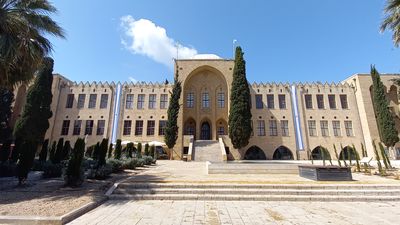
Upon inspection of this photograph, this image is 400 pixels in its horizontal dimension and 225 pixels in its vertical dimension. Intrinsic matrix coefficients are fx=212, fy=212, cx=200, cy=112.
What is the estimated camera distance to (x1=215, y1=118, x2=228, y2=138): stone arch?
30.3m

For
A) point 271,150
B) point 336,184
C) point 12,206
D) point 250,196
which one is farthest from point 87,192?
point 271,150

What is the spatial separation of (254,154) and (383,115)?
52.7 ft

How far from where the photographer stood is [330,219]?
17.2ft

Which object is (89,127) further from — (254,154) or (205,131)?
(254,154)

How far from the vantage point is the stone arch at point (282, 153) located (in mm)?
28734

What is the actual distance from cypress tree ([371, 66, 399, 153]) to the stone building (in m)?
1.45

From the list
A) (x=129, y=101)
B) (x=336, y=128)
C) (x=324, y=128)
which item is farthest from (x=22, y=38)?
(x=336, y=128)

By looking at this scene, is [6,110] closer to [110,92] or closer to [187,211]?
[110,92]

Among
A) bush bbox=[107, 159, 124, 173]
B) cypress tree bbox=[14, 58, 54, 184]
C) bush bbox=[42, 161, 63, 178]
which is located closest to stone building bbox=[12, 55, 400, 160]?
cypress tree bbox=[14, 58, 54, 184]

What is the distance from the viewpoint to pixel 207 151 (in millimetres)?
24344

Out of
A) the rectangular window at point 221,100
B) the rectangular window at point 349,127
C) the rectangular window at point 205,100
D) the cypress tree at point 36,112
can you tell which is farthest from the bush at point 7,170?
the rectangular window at point 349,127

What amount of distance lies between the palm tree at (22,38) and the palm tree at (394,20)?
617 inches

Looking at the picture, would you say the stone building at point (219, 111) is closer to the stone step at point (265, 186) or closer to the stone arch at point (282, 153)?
the stone arch at point (282, 153)

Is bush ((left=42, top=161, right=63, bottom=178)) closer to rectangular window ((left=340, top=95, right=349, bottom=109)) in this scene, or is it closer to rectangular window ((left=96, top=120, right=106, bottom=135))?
rectangular window ((left=96, top=120, right=106, bottom=135))
